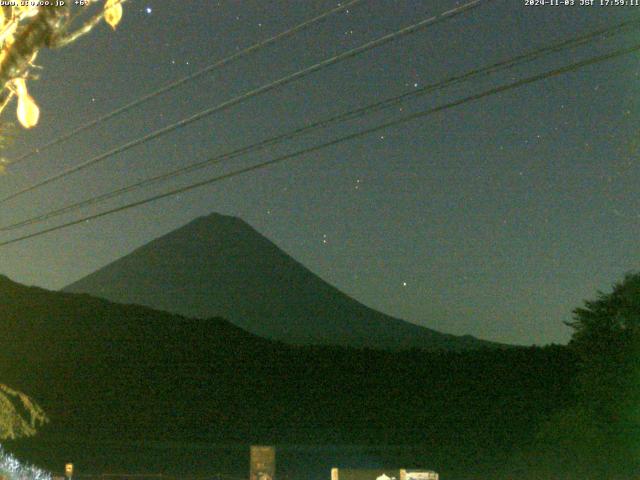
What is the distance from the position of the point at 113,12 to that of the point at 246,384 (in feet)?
430

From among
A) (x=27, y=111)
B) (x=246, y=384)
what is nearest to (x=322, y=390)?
(x=246, y=384)

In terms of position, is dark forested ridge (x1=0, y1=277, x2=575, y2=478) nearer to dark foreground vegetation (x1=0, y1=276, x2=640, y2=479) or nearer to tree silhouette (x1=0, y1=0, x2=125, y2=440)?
dark foreground vegetation (x1=0, y1=276, x2=640, y2=479)

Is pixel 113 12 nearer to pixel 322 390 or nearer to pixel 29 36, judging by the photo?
pixel 29 36

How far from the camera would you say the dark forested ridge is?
9425 cm

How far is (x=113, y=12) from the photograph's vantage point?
4961 millimetres

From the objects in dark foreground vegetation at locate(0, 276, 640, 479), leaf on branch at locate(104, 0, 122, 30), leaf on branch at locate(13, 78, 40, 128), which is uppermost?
dark foreground vegetation at locate(0, 276, 640, 479)

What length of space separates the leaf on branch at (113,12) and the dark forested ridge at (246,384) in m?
62.1

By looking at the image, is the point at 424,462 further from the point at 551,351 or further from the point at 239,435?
the point at 239,435

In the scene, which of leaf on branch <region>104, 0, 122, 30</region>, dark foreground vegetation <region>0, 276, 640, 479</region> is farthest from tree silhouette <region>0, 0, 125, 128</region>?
dark foreground vegetation <region>0, 276, 640, 479</region>

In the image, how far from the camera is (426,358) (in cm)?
14025

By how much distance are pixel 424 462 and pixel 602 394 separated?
24.9 m

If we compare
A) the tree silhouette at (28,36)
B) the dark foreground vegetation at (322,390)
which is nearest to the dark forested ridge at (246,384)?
the dark foreground vegetation at (322,390)

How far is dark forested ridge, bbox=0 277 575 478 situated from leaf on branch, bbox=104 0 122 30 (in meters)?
62.1

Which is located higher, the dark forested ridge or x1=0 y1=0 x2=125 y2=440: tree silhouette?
the dark forested ridge
